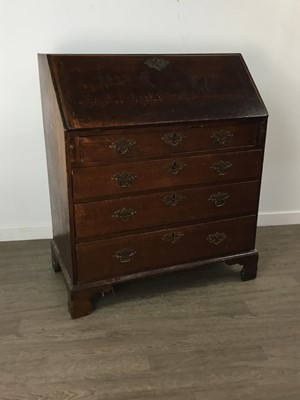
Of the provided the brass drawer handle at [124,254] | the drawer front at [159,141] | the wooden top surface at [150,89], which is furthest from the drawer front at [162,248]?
the wooden top surface at [150,89]

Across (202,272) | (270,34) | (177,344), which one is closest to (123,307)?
(177,344)

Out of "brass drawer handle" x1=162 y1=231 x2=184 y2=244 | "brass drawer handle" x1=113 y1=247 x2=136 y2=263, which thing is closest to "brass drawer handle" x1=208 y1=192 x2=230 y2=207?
"brass drawer handle" x1=162 y1=231 x2=184 y2=244

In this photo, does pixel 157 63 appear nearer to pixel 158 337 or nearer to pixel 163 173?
pixel 163 173

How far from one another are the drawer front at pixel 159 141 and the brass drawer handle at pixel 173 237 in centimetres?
40

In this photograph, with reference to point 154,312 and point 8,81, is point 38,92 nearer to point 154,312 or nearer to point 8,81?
point 8,81

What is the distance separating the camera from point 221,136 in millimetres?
1993

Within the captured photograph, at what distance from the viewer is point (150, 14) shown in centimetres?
234

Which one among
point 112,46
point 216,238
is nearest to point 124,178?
point 216,238

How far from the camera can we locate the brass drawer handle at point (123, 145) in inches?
71.1

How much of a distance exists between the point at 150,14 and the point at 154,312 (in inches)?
61.5

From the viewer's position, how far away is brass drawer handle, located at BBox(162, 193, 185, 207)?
1991 mm

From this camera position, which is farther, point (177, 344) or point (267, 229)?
point (267, 229)

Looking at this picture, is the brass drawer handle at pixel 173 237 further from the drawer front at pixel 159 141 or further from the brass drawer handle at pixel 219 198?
the drawer front at pixel 159 141

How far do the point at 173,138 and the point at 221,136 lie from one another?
0.80 feet
